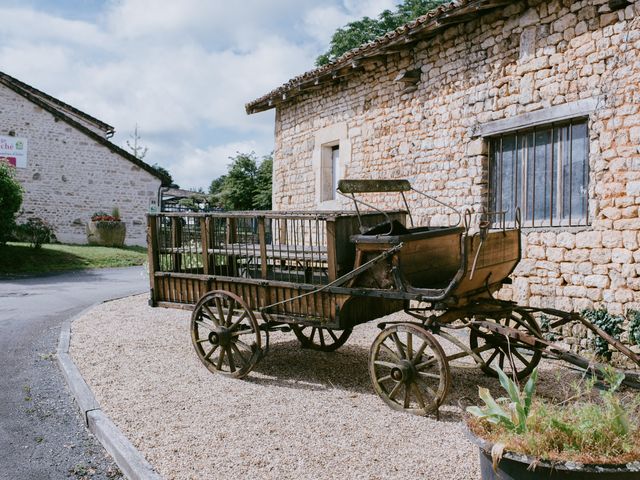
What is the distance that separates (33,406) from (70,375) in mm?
691

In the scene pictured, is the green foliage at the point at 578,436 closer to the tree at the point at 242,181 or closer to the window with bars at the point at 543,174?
the window with bars at the point at 543,174

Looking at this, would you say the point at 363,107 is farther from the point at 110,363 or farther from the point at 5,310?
the point at 5,310

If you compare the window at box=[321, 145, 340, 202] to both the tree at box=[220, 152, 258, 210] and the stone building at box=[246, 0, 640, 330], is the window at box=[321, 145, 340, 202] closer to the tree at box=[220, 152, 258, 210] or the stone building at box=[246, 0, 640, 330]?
the stone building at box=[246, 0, 640, 330]

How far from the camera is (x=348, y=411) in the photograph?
446 centimetres

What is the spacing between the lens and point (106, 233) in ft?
67.1

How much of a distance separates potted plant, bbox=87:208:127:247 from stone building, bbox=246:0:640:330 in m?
13.3

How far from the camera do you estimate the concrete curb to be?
345 centimetres

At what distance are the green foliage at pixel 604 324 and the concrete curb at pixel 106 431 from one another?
17.0 ft

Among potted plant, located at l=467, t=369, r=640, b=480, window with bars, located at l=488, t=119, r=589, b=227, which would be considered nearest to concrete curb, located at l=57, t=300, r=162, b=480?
potted plant, located at l=467, t=369, r=640, b=480

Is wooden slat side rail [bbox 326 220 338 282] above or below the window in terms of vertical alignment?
below

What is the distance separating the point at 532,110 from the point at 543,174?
2.85ft

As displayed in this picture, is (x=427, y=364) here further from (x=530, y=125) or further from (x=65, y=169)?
(x=65, y=169)

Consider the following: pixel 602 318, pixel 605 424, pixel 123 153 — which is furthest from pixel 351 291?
pixel 123 153

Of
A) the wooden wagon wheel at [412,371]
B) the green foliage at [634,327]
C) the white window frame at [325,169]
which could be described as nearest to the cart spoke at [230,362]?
the wooden wagon wheel at [412,371]
